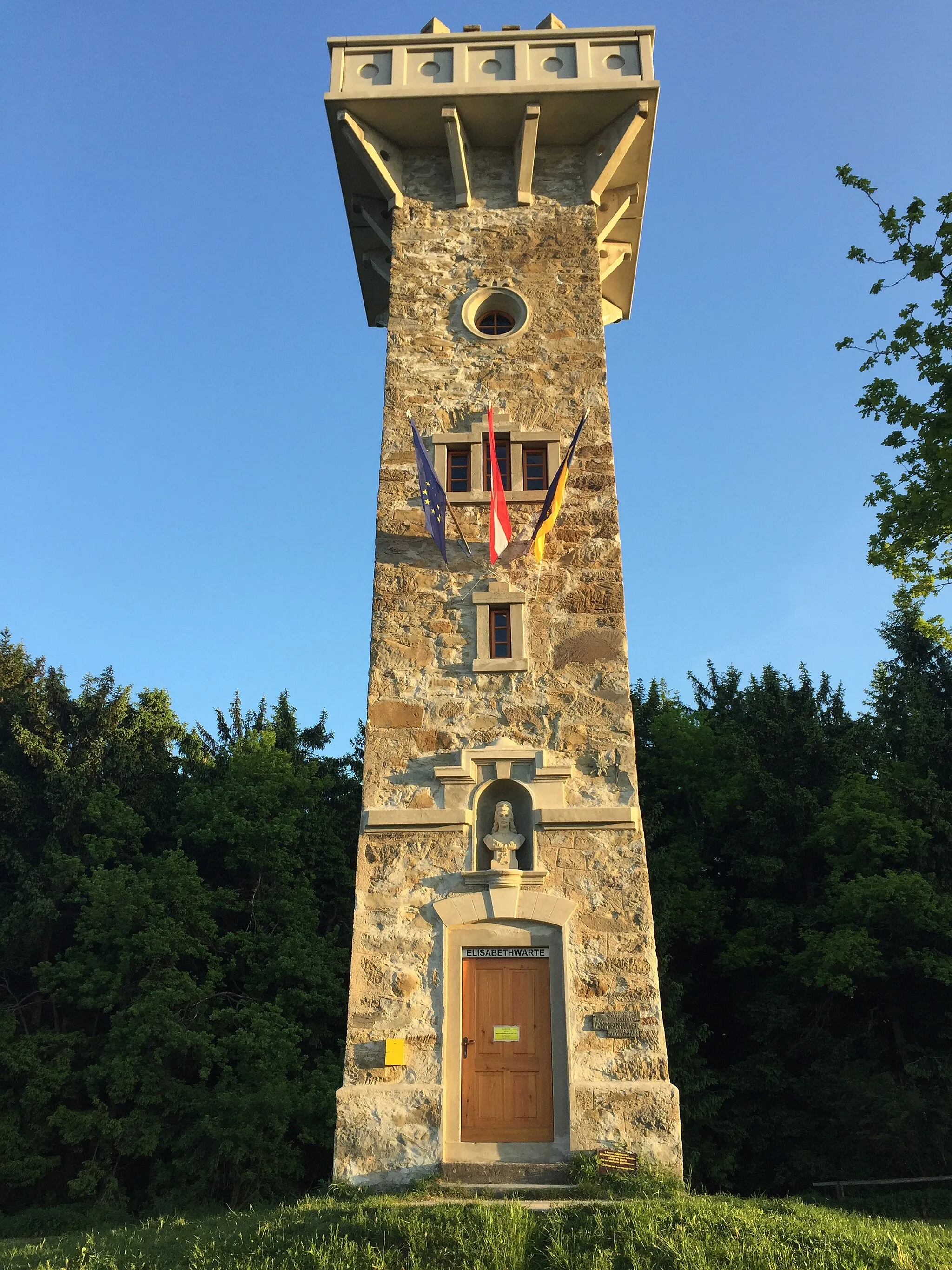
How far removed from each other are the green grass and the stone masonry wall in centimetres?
131

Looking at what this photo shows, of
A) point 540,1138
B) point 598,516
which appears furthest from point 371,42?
point 540,1138

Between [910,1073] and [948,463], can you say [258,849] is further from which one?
[948,463]

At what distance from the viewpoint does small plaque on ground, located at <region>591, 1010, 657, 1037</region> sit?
9.64 metres

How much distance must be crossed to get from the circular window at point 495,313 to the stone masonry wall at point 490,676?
0.15 meters

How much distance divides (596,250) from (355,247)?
4273 mm

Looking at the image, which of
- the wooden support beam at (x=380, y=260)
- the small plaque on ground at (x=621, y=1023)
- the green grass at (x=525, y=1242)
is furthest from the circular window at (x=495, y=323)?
the green grass at (x=525, y=1242)

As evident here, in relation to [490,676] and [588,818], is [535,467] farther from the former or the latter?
[588,818]

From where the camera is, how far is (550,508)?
11.9 meters

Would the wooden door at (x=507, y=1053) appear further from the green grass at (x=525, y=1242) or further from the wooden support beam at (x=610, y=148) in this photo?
the wooden support beam at (x=610, y=148)

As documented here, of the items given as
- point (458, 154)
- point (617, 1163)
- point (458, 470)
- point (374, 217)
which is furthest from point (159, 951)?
point (458, 154)

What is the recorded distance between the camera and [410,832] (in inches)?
418

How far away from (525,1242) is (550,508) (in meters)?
7.50

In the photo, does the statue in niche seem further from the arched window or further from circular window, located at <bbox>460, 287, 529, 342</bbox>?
circular window, located at <bbox>460, 287, 529, 342</bbox>

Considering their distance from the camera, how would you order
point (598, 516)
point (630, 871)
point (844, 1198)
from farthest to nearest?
point (844, 1198) → point (598, 516) → point (630, 871)
